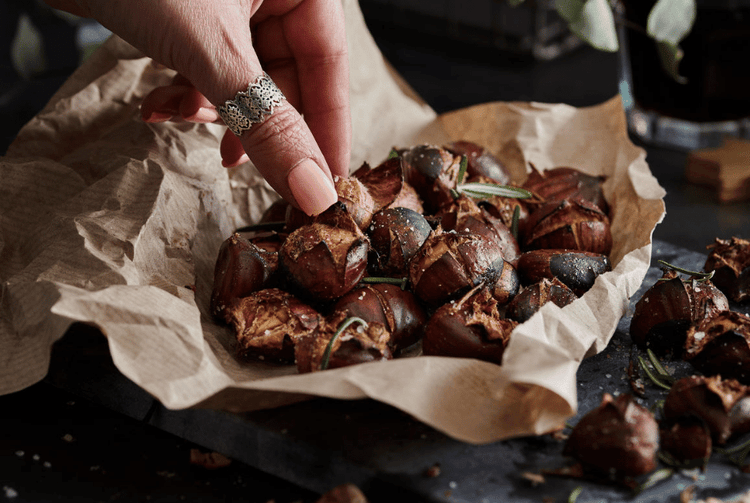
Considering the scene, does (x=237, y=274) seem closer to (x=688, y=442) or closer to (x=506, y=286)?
(x=506, y=286)

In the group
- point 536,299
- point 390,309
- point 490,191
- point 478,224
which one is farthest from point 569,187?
point 390,309

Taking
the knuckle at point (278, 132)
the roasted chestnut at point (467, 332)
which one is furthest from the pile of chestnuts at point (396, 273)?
the knuckle at point (278, 132)

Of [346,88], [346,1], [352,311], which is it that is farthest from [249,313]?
[346,1]

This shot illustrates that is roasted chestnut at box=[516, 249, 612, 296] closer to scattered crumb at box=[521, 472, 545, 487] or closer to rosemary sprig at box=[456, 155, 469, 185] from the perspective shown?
rosemary sprig at box=[456, 155, 469, 185]

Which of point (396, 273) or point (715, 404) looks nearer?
point (715, 404)

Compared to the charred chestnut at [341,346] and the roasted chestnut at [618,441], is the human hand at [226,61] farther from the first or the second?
the roasted chestnut at [618,441]

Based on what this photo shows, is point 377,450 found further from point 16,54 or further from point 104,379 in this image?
point 16,54

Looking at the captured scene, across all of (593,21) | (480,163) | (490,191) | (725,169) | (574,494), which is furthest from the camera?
(725,169)
